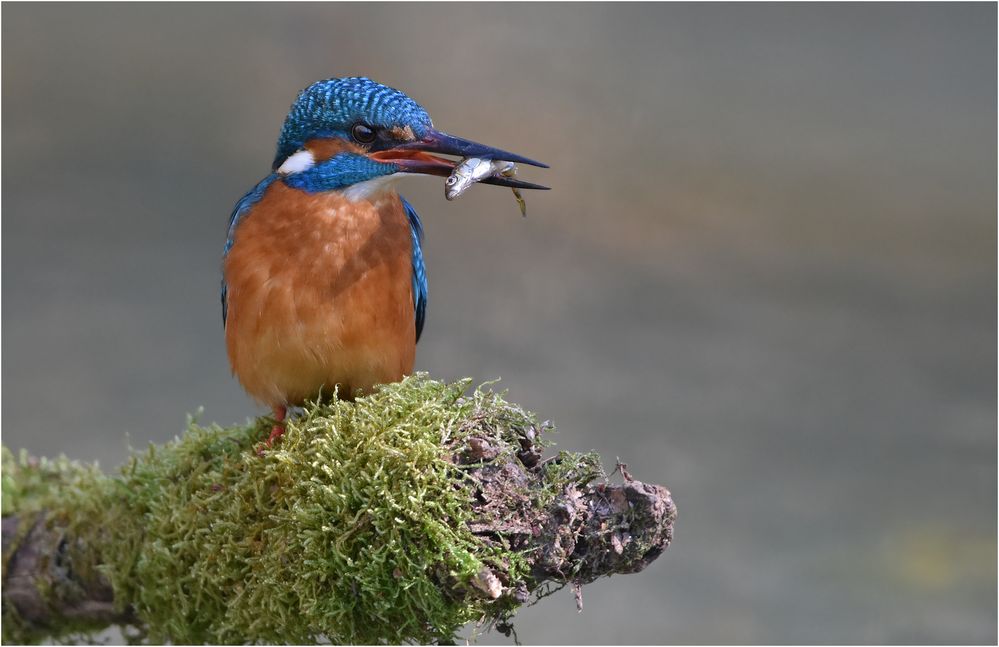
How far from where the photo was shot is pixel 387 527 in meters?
2.53

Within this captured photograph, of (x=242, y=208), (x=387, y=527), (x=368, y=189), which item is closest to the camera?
(x=387, y=527)

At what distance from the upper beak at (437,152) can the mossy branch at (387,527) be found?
2.24 ft

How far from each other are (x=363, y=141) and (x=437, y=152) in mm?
261

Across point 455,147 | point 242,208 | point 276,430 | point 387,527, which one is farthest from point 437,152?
point 387,527

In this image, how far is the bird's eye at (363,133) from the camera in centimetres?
313

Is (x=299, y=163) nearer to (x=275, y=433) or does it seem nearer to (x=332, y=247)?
(x=332, y=247)

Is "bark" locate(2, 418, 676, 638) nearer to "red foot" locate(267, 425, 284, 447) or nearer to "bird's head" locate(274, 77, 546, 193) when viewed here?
"red foot" locate(267, 425, 284, 447)

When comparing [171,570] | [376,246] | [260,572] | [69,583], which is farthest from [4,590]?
[376,246]

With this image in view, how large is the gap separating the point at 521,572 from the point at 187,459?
4.85 feet

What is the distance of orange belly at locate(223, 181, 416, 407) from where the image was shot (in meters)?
3.13

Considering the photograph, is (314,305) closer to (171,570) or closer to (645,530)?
(171,570)

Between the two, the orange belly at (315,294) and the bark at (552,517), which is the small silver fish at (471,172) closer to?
the orange belly at (315,294)

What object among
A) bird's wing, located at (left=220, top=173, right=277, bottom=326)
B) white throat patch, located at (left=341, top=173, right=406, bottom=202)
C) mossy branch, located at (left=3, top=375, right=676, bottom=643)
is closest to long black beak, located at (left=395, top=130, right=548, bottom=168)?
white throat patch, located at (left=341, top=173, right=406, bottom=202)

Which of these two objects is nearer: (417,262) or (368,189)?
(368,189)
